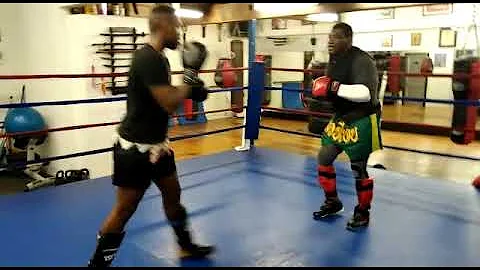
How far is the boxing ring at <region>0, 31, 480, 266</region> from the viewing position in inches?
77.6

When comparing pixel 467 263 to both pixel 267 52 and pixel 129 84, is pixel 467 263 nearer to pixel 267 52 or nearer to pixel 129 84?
pixel 129 84

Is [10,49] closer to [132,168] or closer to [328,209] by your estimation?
[132,168]

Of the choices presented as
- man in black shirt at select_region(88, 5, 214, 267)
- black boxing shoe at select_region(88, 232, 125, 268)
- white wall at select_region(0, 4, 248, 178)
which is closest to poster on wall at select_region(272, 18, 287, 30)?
white wall at select_region(0, 4, 248, 178)

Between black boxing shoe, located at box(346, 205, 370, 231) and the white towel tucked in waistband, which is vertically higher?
the white towel tucked in waistband

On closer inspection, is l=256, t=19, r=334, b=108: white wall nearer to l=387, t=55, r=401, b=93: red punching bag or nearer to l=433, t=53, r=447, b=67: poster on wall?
l=387, t=55, r=401, b=93: red punching bag

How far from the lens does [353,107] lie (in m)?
2.31

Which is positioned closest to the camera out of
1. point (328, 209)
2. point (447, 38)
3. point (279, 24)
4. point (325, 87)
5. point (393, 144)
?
point (325, 87)

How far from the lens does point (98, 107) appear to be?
13.1 feet

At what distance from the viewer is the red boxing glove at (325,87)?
222cm

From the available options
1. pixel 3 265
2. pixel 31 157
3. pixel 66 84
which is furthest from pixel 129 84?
pixel 31 157

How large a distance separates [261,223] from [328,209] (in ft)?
1.37

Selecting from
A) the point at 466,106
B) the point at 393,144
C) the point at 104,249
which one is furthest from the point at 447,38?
the point at 104,249

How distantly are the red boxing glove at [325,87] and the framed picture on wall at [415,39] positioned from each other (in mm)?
5892

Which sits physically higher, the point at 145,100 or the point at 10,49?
the point at 10,49
